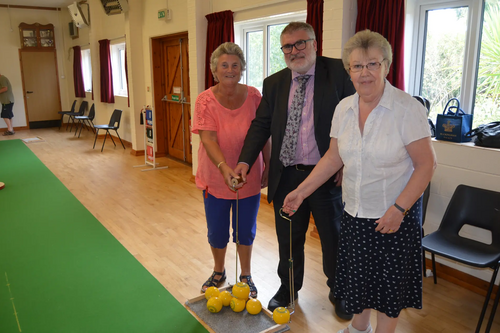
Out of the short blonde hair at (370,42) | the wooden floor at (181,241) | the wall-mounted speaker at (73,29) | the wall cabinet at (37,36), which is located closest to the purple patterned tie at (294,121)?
the short blonde hair at (370,42)

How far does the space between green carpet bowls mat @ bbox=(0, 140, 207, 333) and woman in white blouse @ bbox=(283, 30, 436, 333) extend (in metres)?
1.10

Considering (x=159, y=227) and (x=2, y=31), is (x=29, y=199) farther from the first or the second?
(x=2, y=31)

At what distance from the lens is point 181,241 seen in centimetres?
Answer: 361

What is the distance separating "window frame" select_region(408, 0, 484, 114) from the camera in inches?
115

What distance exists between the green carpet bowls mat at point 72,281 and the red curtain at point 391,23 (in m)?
2.34

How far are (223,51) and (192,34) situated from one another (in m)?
3.10

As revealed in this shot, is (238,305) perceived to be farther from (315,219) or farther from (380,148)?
(380,148)

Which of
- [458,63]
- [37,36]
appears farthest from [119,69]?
[458,63]

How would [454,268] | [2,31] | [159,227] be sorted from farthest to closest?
[2,31] < [159,227] < [454,268]

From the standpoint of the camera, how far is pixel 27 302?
2607 mm

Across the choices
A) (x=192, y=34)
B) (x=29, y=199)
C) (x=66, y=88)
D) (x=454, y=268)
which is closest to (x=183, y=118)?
(x=192, y=34)

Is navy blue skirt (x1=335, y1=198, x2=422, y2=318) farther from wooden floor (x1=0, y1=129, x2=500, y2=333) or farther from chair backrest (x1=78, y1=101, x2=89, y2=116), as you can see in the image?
chair backrest (x1=78, y1=101, x2=89, y2=116)

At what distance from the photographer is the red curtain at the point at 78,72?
1030cm

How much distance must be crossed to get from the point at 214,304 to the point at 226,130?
1.01 metres
